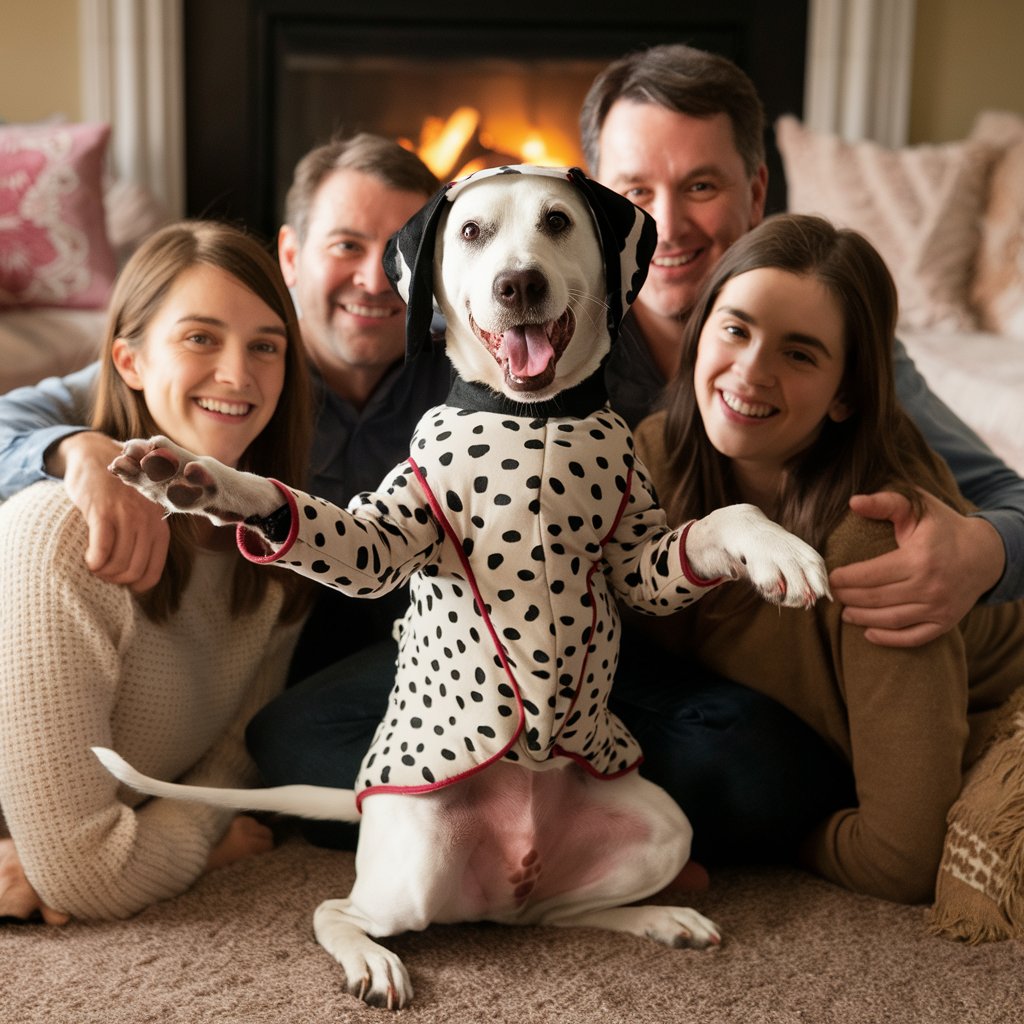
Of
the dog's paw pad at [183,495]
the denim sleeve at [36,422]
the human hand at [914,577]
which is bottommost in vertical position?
the human hand at [914,577]

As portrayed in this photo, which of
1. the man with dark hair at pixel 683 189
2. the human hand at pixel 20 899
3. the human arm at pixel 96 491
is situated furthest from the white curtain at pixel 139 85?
the human hand at pixel 20 899

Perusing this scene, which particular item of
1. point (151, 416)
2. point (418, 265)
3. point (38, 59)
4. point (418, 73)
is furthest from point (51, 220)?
point (418, 265)

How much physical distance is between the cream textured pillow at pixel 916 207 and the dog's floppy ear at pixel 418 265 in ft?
6.90

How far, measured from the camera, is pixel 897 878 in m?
1.36

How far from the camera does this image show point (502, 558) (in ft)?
3.68

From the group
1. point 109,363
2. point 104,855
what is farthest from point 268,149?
point 104,855

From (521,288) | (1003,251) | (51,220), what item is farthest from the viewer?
(1003,251)

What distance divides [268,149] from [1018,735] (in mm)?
2773

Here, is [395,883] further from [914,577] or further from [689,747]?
[914,577]

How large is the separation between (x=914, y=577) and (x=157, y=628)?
2.84ft

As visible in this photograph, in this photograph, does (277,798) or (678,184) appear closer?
(277,798)

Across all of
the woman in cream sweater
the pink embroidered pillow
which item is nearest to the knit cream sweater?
the woman in cream sweater

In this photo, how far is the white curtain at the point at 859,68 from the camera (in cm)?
341

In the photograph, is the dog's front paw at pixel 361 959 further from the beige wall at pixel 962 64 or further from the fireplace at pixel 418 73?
the beige wall at pixel 962 64
